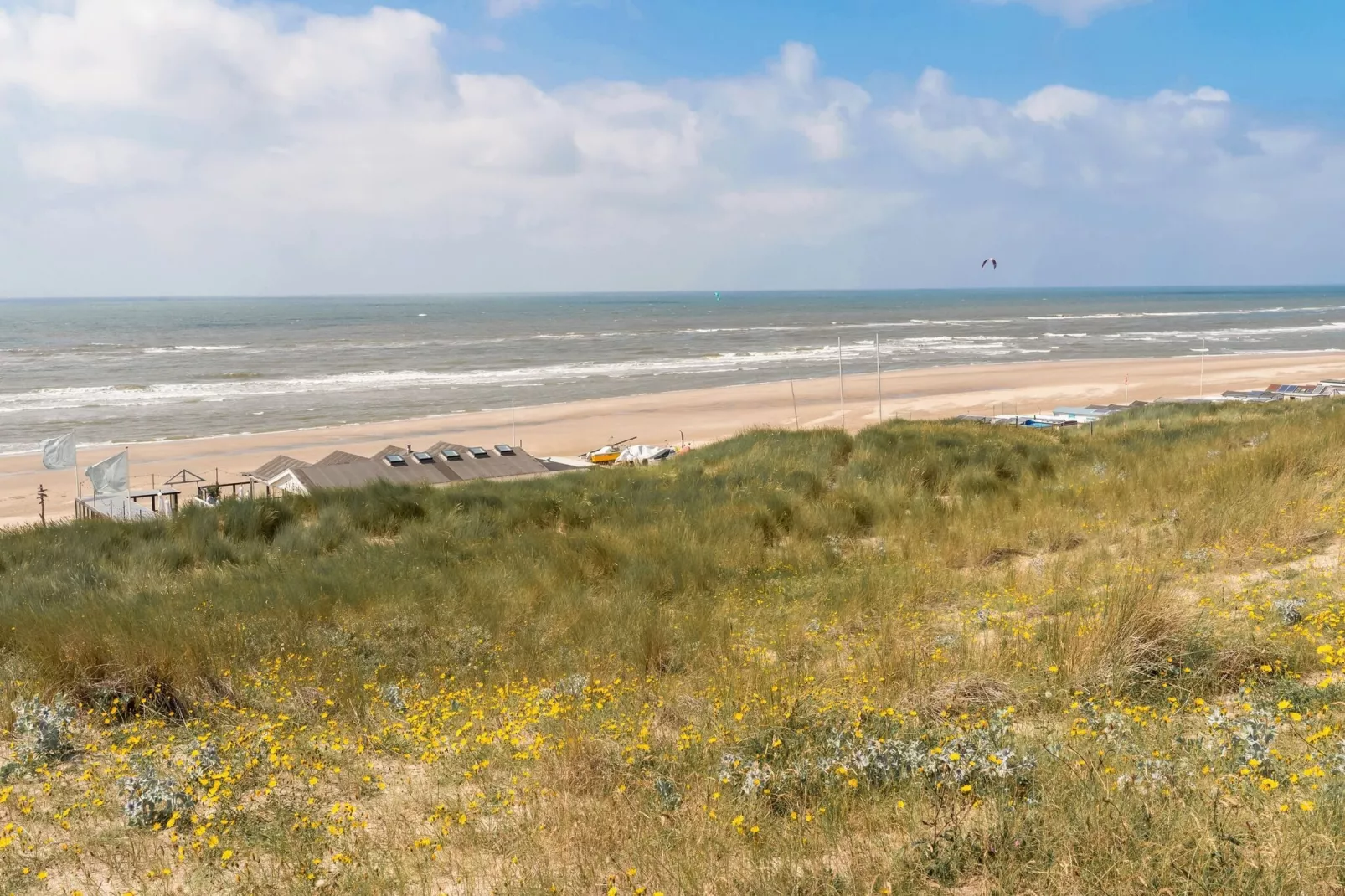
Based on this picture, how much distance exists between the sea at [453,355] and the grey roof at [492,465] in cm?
2004

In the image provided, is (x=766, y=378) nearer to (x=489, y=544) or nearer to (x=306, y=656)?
(x=489, y=544)

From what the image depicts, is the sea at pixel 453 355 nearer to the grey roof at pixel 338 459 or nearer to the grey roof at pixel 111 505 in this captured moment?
the grey roof at pixel 338 459

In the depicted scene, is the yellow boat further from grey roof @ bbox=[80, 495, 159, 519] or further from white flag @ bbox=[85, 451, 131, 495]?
grey roof @ bbox=[80, 495, 159, 519]

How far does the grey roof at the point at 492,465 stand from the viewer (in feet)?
72.3

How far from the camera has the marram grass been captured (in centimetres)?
334

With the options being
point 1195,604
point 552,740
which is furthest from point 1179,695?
point 552,740

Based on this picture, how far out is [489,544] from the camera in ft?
32.8

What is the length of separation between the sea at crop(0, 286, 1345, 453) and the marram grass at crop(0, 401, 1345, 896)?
33.1 meters

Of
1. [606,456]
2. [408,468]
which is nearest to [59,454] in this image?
[408,468]

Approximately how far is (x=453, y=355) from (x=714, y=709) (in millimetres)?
72032

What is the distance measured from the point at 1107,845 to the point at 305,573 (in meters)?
7.07

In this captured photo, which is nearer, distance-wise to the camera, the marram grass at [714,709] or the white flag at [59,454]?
the marram grass at [714,709]

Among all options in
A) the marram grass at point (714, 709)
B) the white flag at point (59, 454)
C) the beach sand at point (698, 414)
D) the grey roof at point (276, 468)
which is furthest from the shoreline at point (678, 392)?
the marram grass at point (714, 709)

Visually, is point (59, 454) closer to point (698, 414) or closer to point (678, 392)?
point (698, 414)
